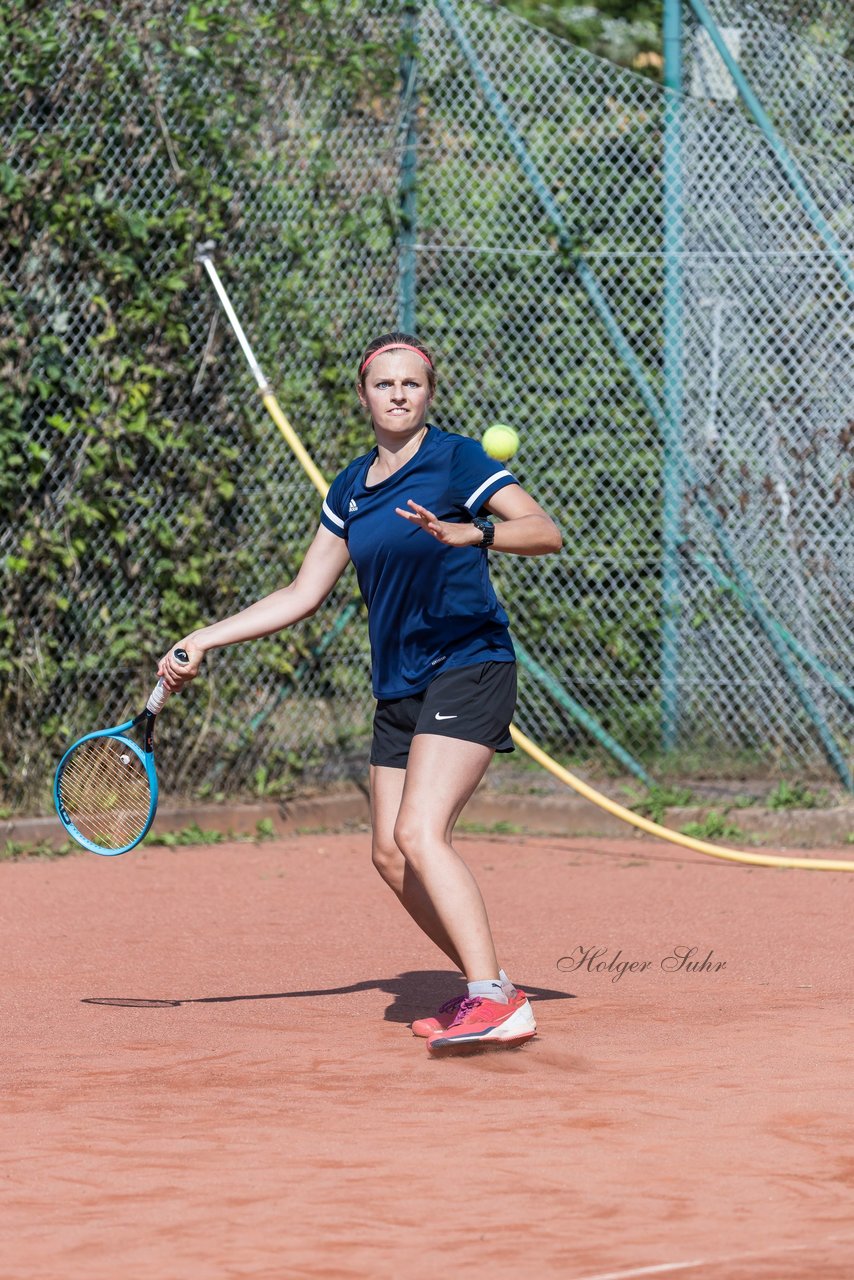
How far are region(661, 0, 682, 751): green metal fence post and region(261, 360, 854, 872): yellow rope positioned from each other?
977 millimetres

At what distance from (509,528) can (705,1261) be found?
198cm

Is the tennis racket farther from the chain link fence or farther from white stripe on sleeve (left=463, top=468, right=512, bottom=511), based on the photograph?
the chain link fence

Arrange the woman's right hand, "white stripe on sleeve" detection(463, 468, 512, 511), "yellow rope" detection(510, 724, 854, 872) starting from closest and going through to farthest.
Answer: "white stripe on sleeve" detection(463, 468, 512, 511) → the woman's right hand → "yellow rope" detection(510, 724, 854, 872)

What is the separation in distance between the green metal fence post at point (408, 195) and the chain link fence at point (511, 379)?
0.06 feet

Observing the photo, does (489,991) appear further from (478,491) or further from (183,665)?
(478,491)

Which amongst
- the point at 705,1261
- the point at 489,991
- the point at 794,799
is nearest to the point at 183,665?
the point at 489,991

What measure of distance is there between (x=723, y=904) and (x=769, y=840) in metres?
1.37

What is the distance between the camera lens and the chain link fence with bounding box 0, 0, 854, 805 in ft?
27.0

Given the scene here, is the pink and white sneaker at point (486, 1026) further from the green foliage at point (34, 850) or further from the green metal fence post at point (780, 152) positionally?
the green metal fence post at point (780, 152)

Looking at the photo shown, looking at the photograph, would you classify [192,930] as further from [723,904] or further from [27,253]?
[27,253]

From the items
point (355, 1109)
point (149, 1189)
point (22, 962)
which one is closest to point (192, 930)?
point (22, 962)

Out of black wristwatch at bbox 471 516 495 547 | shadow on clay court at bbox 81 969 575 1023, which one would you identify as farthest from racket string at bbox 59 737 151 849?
black wristwatch at bbox 471 516 495 547

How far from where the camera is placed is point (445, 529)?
4.38m

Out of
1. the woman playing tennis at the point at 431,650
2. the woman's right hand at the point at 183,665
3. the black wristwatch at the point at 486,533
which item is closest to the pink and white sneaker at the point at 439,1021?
the woman playing tennis at the point at 431,650
